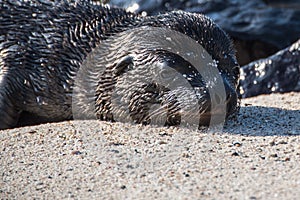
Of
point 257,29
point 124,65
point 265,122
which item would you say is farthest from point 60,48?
point 257,29

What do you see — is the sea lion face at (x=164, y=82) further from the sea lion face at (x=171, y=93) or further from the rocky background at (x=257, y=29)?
the rocky background at (x=257, y=29)

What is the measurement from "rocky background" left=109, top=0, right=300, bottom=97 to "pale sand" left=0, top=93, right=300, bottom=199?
2661mm

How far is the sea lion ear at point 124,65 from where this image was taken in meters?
6.55

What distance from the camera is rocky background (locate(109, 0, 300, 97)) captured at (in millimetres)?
9367

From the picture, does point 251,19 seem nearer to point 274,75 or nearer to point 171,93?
point 274,75

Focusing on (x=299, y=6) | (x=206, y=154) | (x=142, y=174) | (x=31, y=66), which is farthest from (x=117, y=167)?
(x=299, y=6)

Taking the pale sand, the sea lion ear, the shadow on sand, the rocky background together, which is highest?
the rocky background

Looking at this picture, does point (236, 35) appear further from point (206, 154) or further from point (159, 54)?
point (206, 154)

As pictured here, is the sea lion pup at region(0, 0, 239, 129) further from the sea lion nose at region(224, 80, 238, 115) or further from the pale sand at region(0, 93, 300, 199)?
the pale sand at region(0, 93, 300, 199)

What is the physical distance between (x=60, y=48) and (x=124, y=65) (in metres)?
0.88

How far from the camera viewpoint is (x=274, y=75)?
30.7ft

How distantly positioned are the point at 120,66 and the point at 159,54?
410 mm

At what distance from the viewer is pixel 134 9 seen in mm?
12898

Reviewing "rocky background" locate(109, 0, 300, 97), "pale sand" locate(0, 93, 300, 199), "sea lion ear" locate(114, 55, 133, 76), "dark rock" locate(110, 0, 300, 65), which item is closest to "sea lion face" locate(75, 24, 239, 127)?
"sea lion ear" locate(114, 55, 133, 76)
